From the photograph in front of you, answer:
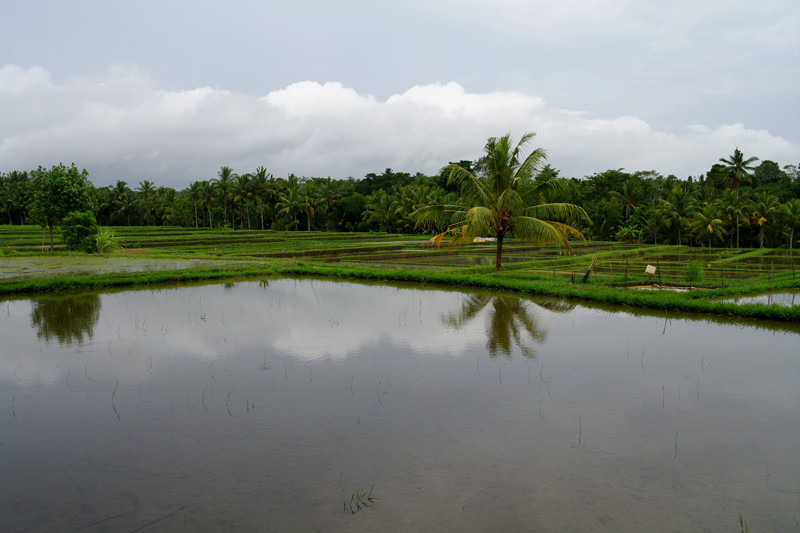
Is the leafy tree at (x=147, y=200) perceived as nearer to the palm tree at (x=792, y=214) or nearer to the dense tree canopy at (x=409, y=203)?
the dense tree canopy at (x=409, y=203)

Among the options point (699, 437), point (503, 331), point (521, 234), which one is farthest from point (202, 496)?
point (521, 234)

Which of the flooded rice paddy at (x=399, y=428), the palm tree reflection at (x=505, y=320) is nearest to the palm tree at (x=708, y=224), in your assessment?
the palm tree reflection at (x=505, y=320)

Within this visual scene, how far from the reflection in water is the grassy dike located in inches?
59.0

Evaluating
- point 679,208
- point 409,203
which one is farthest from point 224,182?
point 679,208

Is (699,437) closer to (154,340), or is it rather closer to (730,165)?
(154,340)

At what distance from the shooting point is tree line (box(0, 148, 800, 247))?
106 ft

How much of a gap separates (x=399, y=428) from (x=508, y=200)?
11.4m

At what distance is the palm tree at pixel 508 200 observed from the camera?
47.5ft

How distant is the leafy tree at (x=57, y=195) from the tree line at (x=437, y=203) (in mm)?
87

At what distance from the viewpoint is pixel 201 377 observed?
5715 millimetres

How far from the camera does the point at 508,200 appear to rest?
1488 cm

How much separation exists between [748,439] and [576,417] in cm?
123

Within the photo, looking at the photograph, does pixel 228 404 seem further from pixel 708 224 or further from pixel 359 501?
pixel 708 224

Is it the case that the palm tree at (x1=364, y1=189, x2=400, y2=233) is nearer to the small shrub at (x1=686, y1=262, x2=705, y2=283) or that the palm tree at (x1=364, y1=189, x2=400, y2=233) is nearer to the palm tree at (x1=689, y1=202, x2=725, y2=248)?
the palm tree at (x1=689, y1=202, x2=725, y2=248)
